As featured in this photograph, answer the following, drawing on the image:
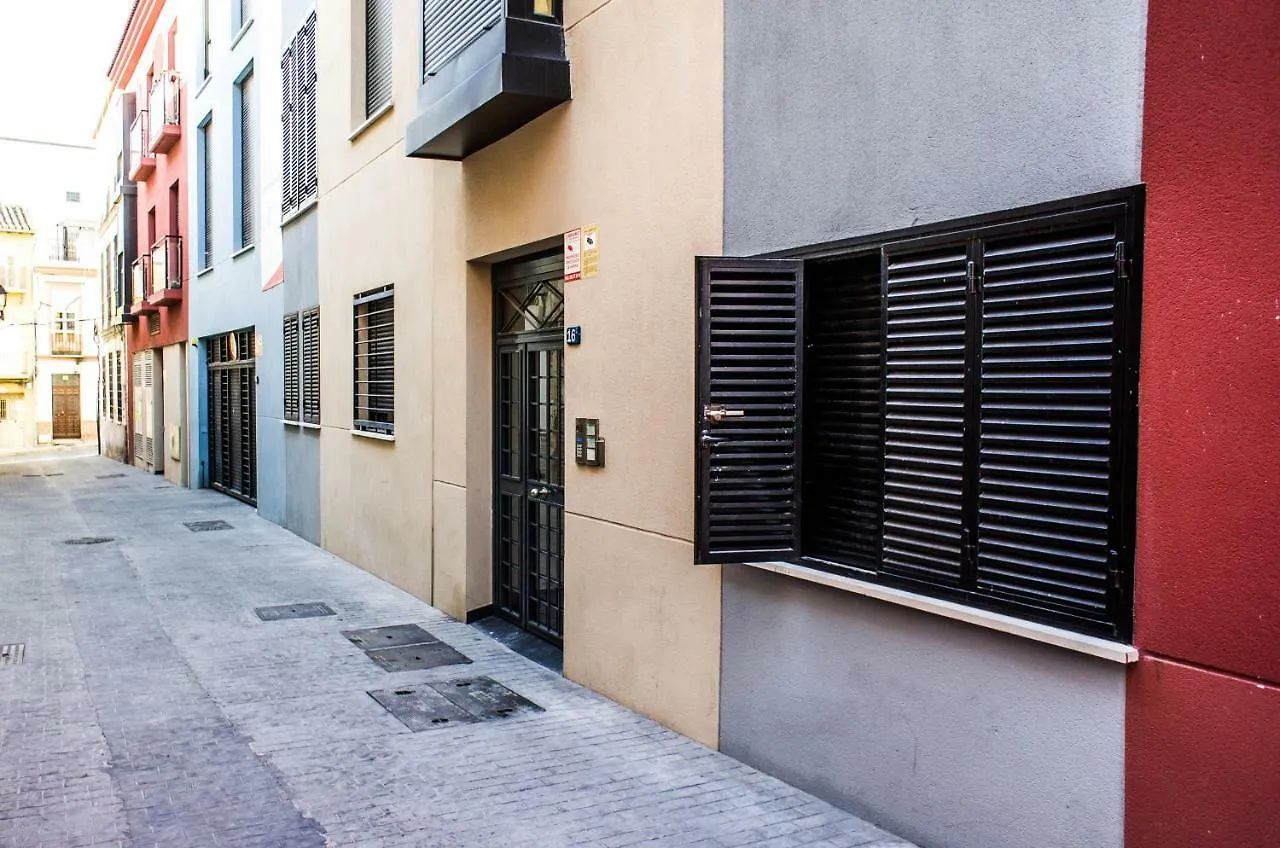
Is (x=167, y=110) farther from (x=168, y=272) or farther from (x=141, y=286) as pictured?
(x=141, y=286)

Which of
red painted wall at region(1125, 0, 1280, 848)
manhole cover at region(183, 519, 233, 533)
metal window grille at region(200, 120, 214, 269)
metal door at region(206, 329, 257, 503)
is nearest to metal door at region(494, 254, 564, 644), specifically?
red painted wall at region(1125, 0, 1280, 848)

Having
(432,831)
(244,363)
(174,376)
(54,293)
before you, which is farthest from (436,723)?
(54,293)

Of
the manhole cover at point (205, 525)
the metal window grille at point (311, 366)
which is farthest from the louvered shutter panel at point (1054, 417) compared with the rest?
the manhole cover at point (205, 525)

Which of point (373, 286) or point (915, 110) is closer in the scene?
point (915, 110)

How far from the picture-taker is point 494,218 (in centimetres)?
814

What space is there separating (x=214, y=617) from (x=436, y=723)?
3.70 m

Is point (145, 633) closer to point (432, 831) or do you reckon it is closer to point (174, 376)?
point (432, 831)

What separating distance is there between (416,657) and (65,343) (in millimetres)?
46016

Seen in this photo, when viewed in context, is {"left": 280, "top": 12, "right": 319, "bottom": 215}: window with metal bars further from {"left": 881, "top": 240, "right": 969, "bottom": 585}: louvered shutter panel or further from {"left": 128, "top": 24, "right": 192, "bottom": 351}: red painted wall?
{"left": 881, "top": 240, "right": 969, "bottom": 585}: louvered shutter panel

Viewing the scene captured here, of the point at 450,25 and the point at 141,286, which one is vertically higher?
the point at 450,25

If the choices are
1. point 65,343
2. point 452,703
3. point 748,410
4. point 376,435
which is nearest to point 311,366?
point 376,435

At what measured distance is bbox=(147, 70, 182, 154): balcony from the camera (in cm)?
2181

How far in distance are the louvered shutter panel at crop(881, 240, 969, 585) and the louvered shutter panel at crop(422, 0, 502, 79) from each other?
385 centimetres

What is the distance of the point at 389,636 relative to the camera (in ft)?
27.4
